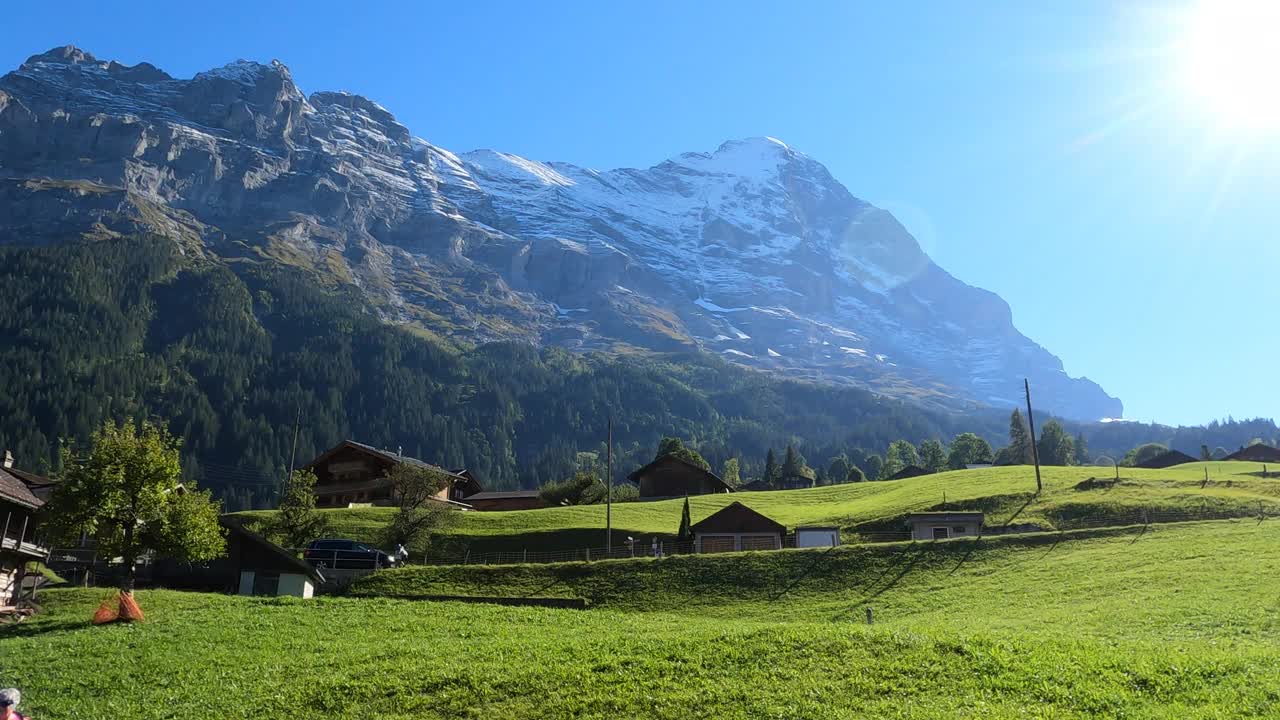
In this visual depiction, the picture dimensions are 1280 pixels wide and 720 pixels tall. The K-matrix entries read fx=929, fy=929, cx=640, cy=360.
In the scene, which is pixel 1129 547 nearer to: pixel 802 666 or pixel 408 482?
pixel 802 666

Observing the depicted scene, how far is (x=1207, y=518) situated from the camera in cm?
6888

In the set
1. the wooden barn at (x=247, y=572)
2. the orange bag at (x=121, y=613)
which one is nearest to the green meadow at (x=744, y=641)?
the orange bag at (x=121, y=613)

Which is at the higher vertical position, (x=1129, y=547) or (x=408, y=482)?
(x=408, y=482)

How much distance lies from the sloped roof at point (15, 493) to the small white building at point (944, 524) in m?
56.8

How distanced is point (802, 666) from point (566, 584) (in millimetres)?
31222

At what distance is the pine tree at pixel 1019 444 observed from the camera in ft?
539

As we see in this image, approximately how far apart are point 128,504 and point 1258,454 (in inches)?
5797

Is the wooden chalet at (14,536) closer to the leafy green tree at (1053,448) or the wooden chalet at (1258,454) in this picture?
the wooden chalet at (1258,454)

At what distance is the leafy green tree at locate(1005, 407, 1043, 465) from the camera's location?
164m

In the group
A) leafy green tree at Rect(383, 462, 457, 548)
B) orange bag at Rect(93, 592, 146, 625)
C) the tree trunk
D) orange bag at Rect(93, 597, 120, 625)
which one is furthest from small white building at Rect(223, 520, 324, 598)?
orange bag at Rect(93, 592, 146, 625)

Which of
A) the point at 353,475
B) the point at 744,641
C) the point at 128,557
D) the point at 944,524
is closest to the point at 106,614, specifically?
the point at 128,557

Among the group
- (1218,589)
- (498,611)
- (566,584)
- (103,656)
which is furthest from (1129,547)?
(103,656)

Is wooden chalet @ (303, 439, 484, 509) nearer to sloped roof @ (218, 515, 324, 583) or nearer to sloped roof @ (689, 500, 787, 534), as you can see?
sloped roof @ (689, 500, 787, 534)

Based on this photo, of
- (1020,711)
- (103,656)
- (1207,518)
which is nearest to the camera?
(1020,711)
